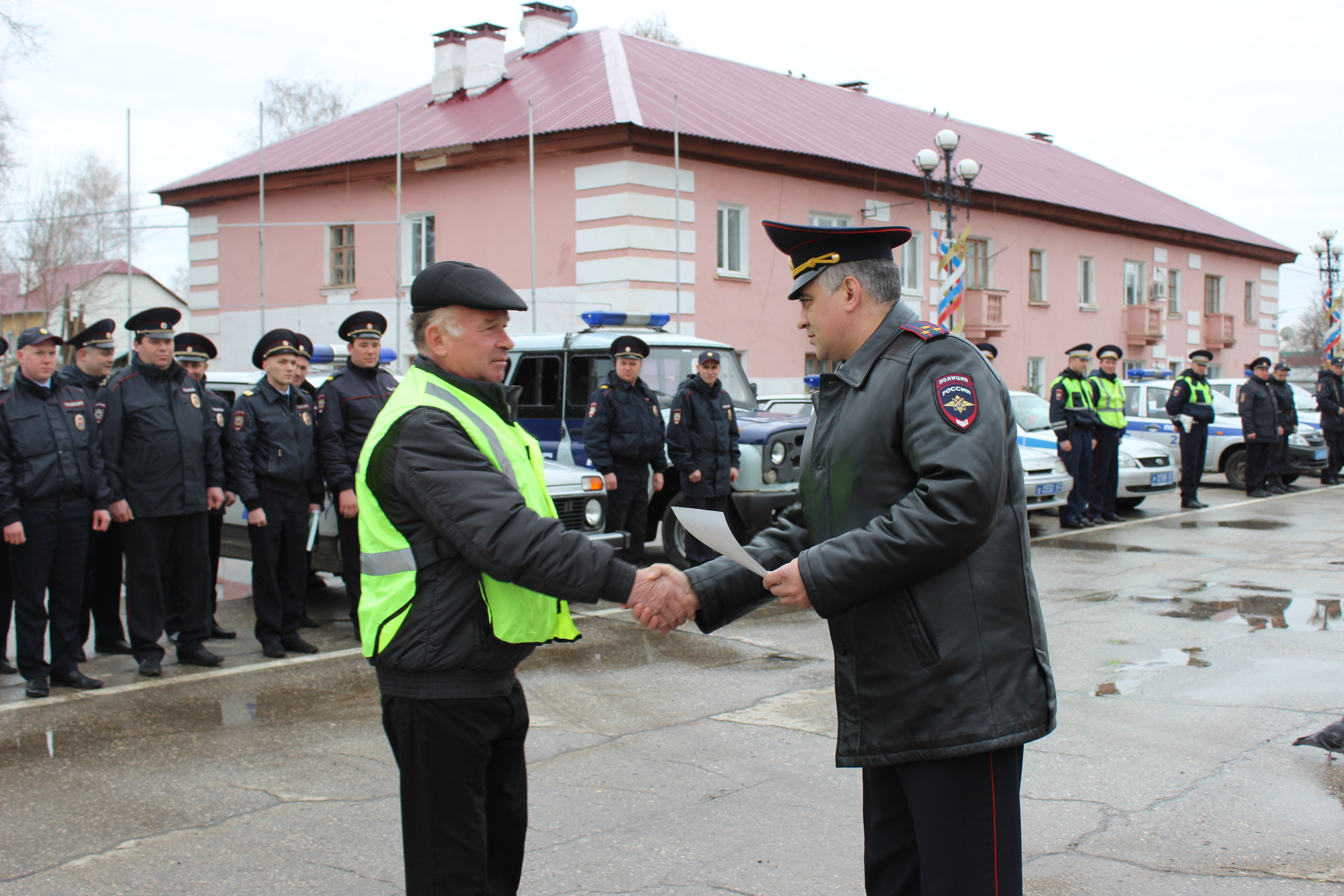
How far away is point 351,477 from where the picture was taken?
320 inches

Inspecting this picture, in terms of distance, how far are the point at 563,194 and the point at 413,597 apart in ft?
62.9

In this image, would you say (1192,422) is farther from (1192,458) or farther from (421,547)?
(421,547)

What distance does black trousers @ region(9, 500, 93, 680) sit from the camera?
22.0 ft

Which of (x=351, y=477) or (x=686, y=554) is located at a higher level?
(x=351, y=477)

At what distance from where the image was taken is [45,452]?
22.3 feet

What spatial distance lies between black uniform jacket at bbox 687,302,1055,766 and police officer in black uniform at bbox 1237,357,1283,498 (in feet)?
54.2

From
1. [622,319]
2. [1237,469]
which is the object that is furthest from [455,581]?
[1237,469]

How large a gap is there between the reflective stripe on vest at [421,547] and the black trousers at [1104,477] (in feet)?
41.2

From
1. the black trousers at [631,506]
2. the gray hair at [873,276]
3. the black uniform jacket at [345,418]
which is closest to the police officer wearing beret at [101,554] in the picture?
the black uniform jacket at [345,418]

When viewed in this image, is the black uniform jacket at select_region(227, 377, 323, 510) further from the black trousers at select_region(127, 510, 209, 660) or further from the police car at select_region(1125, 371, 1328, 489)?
the police car at select_region(1125, 371, 1328, 489)

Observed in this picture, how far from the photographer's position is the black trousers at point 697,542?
382 inches

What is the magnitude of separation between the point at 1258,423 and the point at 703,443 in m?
11.2

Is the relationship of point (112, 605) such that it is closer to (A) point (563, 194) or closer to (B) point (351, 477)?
(B) point (351, 477)

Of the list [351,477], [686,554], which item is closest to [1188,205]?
[686,554]
